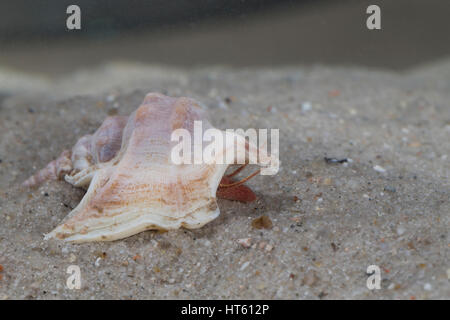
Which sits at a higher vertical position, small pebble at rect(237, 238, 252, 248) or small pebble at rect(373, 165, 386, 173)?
small pebble at rect(373, 165, 386, 173)

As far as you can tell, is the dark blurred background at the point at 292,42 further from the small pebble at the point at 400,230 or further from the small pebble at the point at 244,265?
the small pebble at the point at 244,265

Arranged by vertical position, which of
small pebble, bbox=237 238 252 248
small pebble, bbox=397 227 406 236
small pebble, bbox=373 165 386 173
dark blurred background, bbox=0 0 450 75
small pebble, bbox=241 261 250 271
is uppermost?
dark blurred background, bbox=0 0 450 75

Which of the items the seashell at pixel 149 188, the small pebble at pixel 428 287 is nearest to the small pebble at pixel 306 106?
the seashell at pixel 149 188

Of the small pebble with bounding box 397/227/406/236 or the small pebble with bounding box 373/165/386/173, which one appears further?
the small pebble with bounding box 373/165/386/173

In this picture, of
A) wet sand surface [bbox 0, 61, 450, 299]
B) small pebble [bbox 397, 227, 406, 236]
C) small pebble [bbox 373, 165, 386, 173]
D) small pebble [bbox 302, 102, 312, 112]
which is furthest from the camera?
small pebble [bbox 302, 102, 312, 112]

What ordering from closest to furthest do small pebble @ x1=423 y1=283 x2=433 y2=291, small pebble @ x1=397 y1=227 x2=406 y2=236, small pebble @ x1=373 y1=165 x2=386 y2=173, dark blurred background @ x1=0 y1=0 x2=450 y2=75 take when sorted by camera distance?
small pebble @ x1=423 y1=283 x2=433 y2=291
small pebble @ x1=397 y1=227 x2=406 y2=236
small pebble @ x1=373 y1=165 x2=386 y2=173
dark blurred background @ x1=0 y1=0 x2=450 y2=75

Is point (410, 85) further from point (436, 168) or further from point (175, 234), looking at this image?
point (175, 234)

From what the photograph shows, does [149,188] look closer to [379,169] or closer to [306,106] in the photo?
[379,169]

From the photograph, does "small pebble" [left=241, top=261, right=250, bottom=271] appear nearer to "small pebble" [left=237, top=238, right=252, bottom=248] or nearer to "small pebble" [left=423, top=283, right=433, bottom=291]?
"small pebble" [left=237, top=238, right=252, bottom=248]

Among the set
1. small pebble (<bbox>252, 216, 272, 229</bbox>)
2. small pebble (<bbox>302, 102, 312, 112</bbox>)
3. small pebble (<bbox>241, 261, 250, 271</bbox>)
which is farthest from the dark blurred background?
small pebble (<bbox>241, 261, 250, 271</bbox>)
